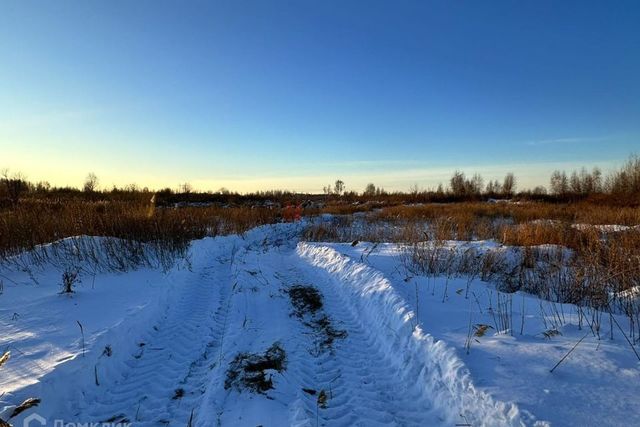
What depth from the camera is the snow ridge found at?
301 cm

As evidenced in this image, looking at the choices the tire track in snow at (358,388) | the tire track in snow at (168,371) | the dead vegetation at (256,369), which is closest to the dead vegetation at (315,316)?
the tire track in snow at (358,388)

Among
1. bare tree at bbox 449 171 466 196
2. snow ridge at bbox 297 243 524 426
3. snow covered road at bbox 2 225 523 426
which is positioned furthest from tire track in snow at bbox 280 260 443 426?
bare tree at bbox 449 171 466 196

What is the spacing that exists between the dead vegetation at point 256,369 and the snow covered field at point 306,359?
22 mm

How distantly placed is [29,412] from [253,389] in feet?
6.14

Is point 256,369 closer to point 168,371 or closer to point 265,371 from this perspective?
point 265,371

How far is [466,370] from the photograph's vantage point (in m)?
3.50

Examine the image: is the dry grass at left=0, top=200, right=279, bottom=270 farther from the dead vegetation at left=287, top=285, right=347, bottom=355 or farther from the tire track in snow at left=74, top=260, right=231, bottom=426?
the dead vegetation at left=287, top=285, right=347, bottom=355

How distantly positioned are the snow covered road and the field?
0.02 m

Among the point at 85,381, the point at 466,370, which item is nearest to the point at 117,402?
the point at 85,381

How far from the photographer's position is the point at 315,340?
193 inches

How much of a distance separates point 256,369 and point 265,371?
12 cm

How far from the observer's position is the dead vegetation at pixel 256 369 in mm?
3606

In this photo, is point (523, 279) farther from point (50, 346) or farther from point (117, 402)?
point (50, 346)

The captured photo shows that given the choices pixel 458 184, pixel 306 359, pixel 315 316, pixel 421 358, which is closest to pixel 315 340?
pixel 306 359
